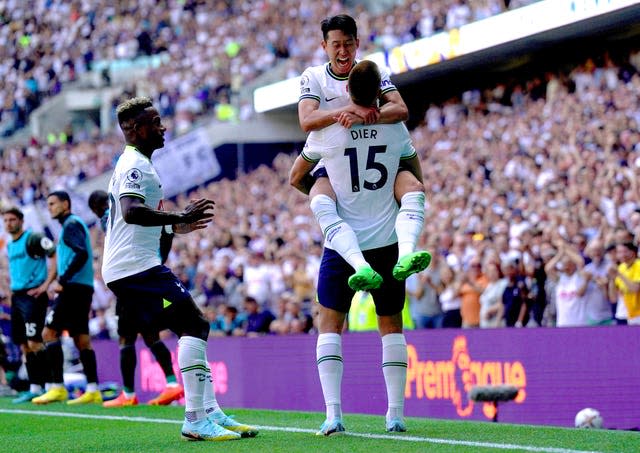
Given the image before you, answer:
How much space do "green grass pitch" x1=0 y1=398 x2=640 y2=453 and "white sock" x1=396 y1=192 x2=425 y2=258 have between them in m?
1.10

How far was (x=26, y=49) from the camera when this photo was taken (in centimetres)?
3788

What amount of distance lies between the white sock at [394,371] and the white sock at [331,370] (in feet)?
1.04

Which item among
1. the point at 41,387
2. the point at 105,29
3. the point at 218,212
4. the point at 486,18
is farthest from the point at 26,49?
the point at 41,387

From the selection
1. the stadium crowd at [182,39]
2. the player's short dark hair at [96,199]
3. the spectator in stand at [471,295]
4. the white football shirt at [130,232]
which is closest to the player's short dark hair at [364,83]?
the white football shirt at [130,232]

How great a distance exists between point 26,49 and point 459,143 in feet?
70.0

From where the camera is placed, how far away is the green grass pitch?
652cm

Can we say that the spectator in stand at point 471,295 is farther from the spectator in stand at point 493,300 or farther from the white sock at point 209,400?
the white sock at point 209,400

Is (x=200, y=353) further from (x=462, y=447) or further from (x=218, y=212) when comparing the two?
(x=218, y=212)

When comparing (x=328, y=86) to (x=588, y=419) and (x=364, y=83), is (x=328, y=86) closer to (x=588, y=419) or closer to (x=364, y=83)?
(x=364, y=83)

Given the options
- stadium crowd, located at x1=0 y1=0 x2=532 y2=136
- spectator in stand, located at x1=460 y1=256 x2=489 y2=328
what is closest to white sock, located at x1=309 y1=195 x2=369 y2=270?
spectator in stand, located at x1=460 y1=256 x2=489 y2=328

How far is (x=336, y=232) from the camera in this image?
283 inches

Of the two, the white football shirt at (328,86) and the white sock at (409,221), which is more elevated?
the white football shirt at (328,86)

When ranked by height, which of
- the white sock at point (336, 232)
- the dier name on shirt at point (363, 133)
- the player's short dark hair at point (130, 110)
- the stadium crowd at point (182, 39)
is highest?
the stadium crowd at point (182, 39)

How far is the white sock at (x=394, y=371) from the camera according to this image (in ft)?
24.3
